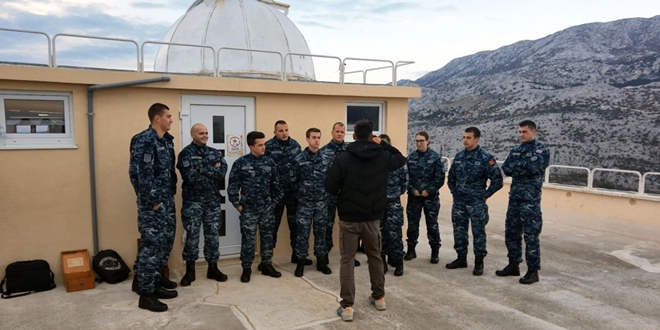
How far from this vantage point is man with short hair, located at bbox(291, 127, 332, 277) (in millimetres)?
5496

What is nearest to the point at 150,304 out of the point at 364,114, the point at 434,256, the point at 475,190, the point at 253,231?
the point at 253,231

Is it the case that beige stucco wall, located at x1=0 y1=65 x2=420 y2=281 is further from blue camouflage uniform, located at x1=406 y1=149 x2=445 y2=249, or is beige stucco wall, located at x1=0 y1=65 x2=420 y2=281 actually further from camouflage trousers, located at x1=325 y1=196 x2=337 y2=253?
blue camouflage uniform, located at x1=406 y1=149 x2=445 y2=249

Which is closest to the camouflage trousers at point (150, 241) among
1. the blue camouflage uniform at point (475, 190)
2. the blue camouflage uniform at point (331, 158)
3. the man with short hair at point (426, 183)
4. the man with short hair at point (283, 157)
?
the man with short hair at point (283, 157)

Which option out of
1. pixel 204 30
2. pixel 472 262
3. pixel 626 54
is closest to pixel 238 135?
pixel 472 262

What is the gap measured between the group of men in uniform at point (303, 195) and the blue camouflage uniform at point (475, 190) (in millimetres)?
12

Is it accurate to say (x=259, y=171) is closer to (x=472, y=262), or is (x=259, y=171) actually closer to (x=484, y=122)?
(x=472, y=262)

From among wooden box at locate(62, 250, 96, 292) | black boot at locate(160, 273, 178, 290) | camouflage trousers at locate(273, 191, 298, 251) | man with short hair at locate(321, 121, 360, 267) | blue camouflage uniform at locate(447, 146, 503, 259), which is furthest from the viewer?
camouflage trousers at locate(273, 191, 298, 251)

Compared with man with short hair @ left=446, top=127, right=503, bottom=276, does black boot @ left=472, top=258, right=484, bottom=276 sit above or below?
below

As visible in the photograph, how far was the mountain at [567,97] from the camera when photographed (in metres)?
21.0

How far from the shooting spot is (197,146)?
5.02 metres

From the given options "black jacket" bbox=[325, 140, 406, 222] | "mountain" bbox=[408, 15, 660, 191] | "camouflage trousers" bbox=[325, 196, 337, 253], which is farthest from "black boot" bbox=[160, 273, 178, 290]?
"mountain" bbox=[408, 15, 660, 191]

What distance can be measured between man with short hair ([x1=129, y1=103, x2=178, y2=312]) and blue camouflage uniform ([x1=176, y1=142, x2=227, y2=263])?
481 mm

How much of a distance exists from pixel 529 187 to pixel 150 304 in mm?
4459

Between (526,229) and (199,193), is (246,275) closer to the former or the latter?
(199,193)
